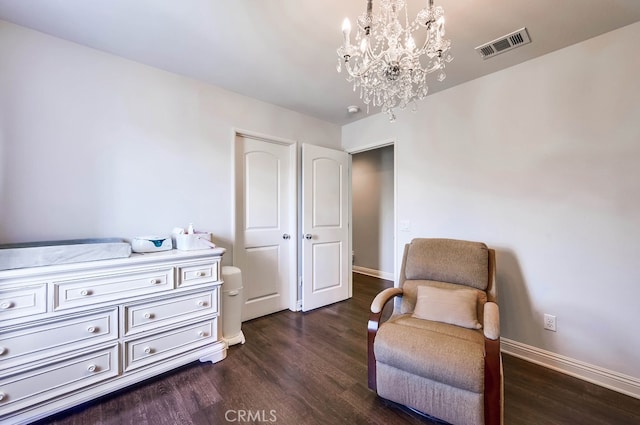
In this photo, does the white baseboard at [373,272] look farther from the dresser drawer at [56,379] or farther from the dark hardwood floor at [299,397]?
the dresser drawer at [56,379]

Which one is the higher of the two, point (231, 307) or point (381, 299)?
point (381, 299)

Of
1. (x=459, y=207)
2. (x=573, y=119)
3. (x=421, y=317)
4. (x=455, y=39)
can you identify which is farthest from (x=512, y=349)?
(x=455, y=39)

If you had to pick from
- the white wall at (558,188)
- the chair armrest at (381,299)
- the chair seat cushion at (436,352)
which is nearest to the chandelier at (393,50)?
the white wall at (558,188)

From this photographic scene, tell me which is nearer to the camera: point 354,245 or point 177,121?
point 177,121

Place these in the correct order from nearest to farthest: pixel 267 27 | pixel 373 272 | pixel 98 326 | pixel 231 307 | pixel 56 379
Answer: pixel 56 379
pixel 98 326
pixel 267 27
pixel 231 307
pixel 373 272

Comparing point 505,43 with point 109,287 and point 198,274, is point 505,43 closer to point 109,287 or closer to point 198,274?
point 198,274

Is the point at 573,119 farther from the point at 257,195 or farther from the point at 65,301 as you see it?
the point at 65,301

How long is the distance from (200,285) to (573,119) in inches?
122

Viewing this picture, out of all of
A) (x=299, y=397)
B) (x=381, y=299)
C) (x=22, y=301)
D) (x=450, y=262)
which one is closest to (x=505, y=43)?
A: (x=450, y=262)

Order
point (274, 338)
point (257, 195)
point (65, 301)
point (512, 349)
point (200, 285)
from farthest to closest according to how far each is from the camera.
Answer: point (257, 195) → point (274, 338) → point (512, 349) → point (200, 285) → point (65, 301)

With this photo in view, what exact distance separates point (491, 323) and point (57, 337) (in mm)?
2466

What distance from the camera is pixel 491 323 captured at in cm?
141

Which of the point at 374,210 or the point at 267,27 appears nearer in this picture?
the point at 267,27

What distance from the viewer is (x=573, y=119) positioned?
1912 millimetres
